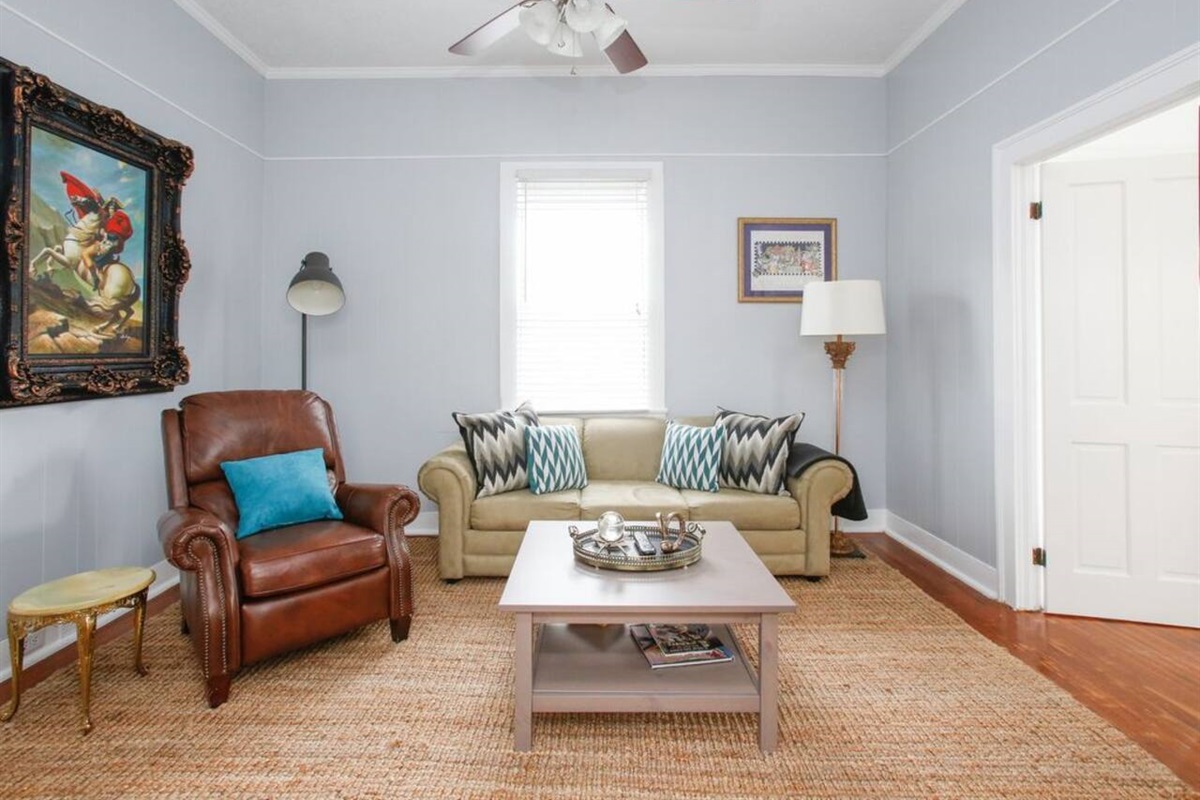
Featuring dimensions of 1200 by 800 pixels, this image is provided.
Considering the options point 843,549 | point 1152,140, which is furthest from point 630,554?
point 1152,140

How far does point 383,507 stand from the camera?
2.52m

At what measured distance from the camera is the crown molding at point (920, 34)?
333cm

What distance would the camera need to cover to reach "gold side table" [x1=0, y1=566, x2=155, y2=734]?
1.91 meters

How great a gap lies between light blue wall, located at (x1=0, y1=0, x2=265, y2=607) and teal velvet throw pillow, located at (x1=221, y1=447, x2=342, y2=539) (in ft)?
2.13

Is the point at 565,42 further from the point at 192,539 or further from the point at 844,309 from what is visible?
the point at 192,539

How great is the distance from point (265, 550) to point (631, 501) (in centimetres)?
171

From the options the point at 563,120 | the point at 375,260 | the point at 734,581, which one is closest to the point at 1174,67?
the point at 734,581

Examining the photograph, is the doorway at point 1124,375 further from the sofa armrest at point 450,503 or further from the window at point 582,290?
the sofa armrest at point 450,503

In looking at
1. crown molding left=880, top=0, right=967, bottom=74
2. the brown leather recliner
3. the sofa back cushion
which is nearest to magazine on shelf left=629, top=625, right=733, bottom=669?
the brown leather recliner

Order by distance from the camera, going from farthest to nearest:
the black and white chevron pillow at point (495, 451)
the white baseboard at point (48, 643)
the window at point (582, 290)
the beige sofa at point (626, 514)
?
1. the window at point (582, 290)
2. the black and white chevron pillow at point (495, 451)
3. the beige sofa at point (626, 514)
4. the white baseboard at point (48, 643)

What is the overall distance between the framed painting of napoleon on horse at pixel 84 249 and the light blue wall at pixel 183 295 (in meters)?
0.14

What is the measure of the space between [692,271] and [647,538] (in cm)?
230

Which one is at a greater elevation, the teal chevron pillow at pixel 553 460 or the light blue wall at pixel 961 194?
the light blue wall at pixel 961 194

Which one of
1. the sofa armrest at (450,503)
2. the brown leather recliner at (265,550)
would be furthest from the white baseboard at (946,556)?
the brown leather recliner at (265,550)
